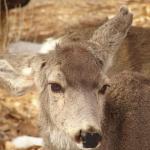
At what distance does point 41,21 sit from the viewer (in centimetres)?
1466

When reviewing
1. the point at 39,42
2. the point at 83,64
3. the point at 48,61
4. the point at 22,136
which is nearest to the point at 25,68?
the point at 48,61


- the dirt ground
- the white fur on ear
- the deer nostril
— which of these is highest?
the deer nostril

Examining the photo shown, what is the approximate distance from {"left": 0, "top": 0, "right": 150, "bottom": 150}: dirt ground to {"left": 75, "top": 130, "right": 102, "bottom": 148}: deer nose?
419cm

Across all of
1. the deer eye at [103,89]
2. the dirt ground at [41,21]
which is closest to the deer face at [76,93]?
the deer eye at [103,89]

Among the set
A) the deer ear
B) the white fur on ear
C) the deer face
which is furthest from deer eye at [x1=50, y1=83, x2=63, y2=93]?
the white fur on ear

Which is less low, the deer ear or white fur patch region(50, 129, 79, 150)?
the deer ear

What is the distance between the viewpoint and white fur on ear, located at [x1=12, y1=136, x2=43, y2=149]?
31.6 ft

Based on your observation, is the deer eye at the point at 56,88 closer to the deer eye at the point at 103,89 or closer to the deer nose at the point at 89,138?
the deer eye at the point at 103,89

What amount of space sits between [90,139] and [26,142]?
12.7 feet

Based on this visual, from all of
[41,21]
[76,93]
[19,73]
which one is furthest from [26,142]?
[41,21]

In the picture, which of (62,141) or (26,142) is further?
(26,142)

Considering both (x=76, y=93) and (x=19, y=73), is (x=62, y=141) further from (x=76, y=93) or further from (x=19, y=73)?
(x=19, y=73)

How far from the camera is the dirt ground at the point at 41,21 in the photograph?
1044 cm

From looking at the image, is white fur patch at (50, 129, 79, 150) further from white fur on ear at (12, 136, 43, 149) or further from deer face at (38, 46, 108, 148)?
white fur on ear at (12, 136, 43, 149)
